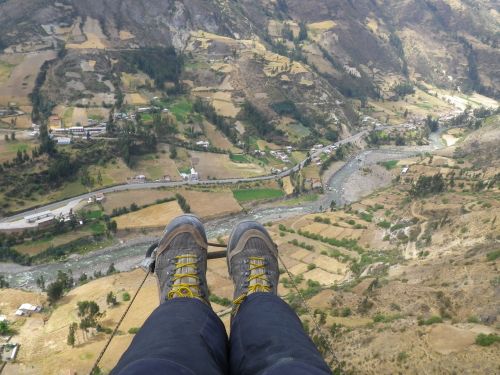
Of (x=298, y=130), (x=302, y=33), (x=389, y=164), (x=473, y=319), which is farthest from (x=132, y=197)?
(x=302, y=33)

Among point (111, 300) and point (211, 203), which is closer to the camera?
point (111, 300)

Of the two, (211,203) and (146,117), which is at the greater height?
(146,117)

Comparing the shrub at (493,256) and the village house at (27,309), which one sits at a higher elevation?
the shrub at (493,256)

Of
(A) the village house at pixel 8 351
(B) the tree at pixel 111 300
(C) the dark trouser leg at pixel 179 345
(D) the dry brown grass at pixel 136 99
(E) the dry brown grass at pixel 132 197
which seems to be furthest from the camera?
(D) the dry brown grass at pixel 136 99

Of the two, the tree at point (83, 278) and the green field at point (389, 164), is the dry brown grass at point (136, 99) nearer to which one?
the green field at point (389, 164)

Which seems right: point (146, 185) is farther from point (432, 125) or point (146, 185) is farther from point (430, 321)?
point (432, 125)

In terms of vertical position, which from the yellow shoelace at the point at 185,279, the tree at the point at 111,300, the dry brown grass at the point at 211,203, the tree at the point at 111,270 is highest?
the yellow shoelace at the point at 185,279

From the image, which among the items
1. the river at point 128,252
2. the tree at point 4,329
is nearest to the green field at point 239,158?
the river at point 128,252
